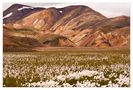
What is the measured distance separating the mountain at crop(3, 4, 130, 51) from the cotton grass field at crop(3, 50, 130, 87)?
3.2 inches

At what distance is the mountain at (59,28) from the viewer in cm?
335

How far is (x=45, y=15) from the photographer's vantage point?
341 centimetres

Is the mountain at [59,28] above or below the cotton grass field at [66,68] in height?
above

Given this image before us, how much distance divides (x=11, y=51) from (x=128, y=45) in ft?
3.40

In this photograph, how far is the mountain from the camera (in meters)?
3.35

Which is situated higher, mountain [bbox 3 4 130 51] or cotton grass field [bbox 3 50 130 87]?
mountain [bbox 3 4 130 51]

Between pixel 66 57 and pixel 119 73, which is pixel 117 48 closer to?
pixel 119 73

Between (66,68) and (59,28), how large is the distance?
362 millimetres

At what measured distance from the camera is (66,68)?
336cm

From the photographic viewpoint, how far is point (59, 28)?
337 cm

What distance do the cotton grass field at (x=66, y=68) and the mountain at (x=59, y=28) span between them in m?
0.08

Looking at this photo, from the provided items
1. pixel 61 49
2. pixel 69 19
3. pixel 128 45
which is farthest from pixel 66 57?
pixel 128 45

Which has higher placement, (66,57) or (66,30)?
(66,30)

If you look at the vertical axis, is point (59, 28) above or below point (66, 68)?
above
